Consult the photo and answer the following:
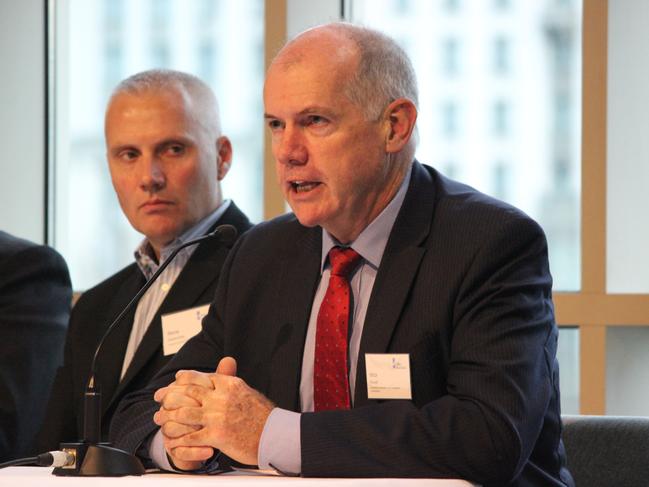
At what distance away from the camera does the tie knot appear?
2.61 m

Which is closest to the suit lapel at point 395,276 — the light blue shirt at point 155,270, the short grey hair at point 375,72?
the short grey hair at point 375,72

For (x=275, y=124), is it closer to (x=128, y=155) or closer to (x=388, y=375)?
(x=388, y=375)

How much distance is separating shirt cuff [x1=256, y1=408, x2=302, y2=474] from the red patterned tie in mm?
302

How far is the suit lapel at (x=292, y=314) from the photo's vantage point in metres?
2.54

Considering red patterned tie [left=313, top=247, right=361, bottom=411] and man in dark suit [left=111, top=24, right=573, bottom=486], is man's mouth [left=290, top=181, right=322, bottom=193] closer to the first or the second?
man in dark suit [left=111, top=24, right=573, bottom=486]

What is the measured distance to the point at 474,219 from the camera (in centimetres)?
249

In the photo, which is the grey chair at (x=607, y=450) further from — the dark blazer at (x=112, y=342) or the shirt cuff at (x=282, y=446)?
the dark blazer at (x=112, y=342)

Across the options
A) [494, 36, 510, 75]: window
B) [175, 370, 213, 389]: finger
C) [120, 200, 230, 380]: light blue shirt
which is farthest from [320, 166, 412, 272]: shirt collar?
[494, 36, 510, 75]: window

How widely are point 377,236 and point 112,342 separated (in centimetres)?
127

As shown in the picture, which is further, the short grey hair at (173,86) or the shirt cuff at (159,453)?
the short grey hair at (173,86)

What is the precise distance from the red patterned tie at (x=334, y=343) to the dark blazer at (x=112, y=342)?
891mm

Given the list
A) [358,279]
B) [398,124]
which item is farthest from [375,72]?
[358,279]

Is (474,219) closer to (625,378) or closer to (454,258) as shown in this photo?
(454,258)

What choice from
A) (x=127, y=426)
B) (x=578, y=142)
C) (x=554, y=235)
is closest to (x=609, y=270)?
(x=554, y=235)
